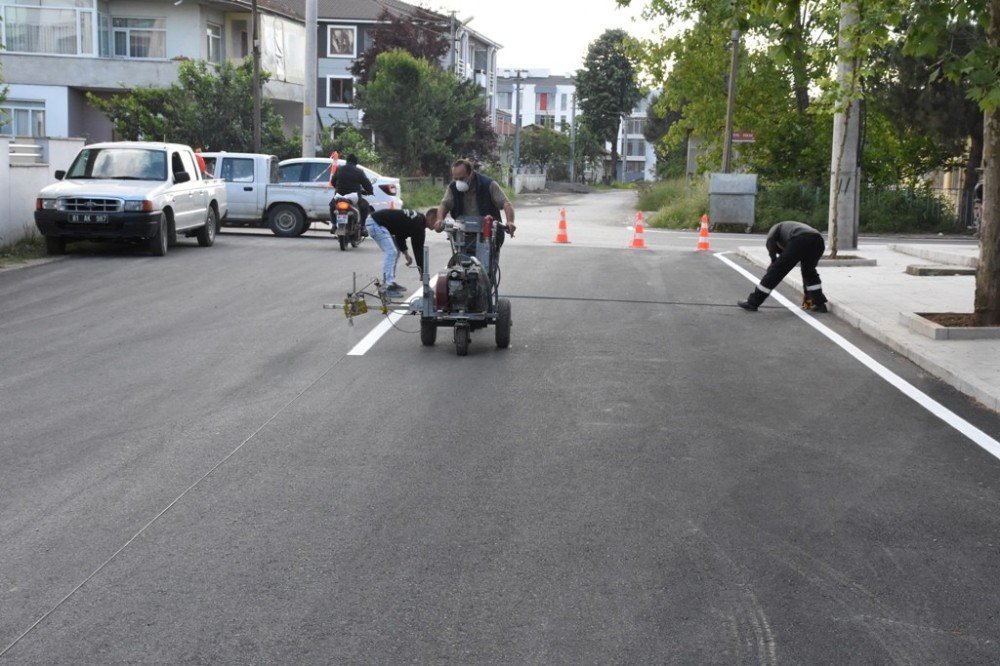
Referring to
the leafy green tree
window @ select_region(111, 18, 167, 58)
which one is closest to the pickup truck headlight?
window @ select_region(111, 18, 167, 58)

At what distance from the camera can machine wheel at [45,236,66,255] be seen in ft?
69.9

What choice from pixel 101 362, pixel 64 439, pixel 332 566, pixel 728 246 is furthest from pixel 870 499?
pixel 728 246

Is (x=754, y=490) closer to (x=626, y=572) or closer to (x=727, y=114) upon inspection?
(x=626, y=572)

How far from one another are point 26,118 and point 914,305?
37394mm

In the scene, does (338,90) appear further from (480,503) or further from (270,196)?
(480,503)

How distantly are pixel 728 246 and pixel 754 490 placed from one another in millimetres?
23871

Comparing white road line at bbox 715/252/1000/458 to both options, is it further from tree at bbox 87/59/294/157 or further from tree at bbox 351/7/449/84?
tree at bbox 351/7/449/84

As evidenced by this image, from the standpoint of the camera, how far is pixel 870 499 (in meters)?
7.05

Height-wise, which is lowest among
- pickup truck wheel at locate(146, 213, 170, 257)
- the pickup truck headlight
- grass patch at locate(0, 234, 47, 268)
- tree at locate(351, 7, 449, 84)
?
grass patch at locate(0, 234, 47, 268)

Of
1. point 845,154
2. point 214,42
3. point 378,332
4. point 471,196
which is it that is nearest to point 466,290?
point 471,196

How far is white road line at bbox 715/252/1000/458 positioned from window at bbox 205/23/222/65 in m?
36.7

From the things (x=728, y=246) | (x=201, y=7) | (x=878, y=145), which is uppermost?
(x=201, y=7)

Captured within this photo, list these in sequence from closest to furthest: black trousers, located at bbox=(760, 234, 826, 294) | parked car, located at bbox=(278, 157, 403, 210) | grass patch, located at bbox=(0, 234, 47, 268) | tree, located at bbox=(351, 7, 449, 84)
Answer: black trousers, located at bbox=(760, 234, 826, 294) → grass patch, located at bbox=(0, 234, 47, 268) → parked car, located at bbox=(278, 157, 403, 210) → tree, located at bbox=(351, 7, 449, 84)

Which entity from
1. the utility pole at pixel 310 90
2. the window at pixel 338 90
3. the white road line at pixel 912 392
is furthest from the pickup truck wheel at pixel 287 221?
the window at pixel 338 90
